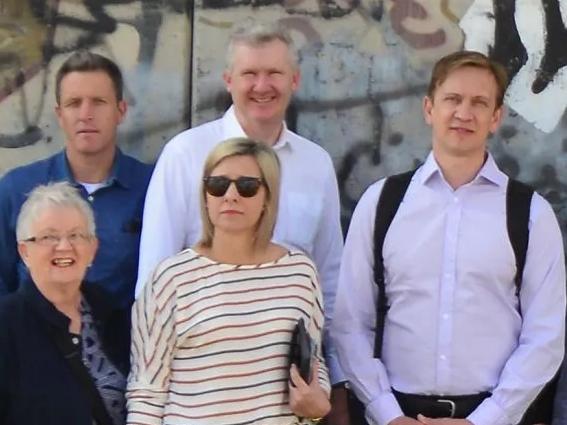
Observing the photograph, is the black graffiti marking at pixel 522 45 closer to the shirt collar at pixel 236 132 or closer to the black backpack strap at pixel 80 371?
the shirt collar at pixel 236 132

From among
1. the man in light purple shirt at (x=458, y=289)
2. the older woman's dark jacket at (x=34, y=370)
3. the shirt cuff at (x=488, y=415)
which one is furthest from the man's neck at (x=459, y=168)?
the older woman's dark jacket at (x=34, y=370)

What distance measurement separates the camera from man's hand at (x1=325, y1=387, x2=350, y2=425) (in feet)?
14.1

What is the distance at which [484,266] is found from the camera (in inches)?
156

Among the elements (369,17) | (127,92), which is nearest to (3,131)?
(127,92)

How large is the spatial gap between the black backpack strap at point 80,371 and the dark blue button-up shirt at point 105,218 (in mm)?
628

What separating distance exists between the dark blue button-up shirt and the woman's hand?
87 cm

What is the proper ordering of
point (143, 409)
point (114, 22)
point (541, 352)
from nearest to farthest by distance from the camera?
point (143, 409) < point (541, 352) < point (114, 22)

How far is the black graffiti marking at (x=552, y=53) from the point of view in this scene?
5.32 meters

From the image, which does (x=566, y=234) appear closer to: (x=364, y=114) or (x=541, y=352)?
(x=364, y=114)

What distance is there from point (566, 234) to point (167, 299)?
253cm

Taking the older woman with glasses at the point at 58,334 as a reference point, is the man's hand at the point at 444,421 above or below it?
below

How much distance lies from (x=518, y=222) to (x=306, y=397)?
40.8 inches

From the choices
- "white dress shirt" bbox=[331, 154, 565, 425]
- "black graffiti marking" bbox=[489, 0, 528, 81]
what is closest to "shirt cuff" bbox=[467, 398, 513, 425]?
"white dress shirt" bbox=[331, 154, 565, 425]

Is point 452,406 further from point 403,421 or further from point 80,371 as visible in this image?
point 80,371
